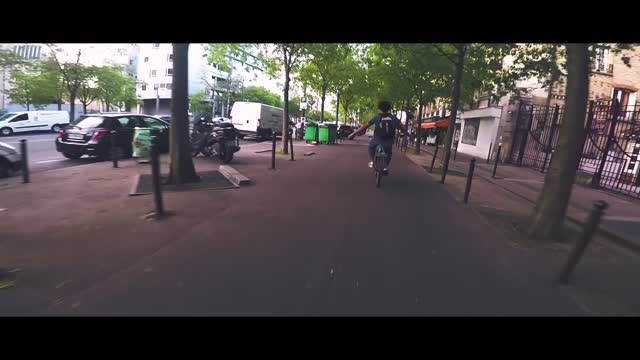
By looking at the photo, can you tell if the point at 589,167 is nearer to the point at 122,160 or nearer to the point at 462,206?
the point at 462,206

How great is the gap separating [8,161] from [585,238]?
11.6 meters

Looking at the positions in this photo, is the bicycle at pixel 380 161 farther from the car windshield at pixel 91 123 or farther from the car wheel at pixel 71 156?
the car wheel at pixel 71 156

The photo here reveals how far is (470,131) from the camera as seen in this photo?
28297mm

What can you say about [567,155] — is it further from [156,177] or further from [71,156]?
[71,156]

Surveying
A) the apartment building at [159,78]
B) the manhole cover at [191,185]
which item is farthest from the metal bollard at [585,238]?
the apartment building at [159,78]

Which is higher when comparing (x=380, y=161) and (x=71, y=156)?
(x=380, y=161)

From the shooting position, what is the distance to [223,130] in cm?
1277

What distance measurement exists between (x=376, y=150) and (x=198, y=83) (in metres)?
65.2

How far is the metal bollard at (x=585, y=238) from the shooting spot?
11.1ft

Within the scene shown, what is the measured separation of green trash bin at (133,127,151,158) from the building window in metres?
22.7

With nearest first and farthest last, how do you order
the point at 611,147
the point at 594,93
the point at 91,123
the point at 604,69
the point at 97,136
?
the point at 611,147
the point at 97,136
the point at 91,123
the point at 594,93
the point at 604,69

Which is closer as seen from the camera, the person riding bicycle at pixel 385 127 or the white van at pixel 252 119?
the person riding bicycle at pixel 385 127

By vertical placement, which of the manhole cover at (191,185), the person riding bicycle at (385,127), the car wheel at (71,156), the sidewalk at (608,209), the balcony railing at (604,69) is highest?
the balcony railing at (604,69)

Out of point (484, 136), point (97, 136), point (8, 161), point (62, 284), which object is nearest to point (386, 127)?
point (62, 284)
